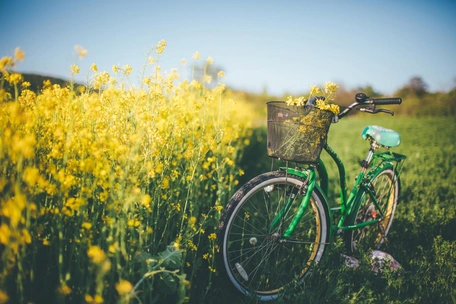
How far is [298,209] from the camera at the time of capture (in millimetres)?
2055

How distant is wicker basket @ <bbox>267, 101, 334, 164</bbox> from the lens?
172 cm

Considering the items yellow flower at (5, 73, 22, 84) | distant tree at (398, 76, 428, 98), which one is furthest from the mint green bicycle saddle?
distant tree at (398, 76, 428, 98)

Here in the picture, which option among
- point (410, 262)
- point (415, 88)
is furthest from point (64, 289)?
point (415, 88)

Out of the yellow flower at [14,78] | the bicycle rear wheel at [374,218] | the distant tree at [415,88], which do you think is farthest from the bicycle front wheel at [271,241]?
the distant tree at [415,88]

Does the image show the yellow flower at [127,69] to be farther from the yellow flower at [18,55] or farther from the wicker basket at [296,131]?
the wicker basket at [296,131]

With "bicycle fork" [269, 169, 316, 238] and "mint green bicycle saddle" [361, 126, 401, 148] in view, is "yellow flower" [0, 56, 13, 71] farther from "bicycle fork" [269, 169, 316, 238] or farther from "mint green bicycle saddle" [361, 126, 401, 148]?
"mint green bicycle saddle" [361, 126, 401, 148]

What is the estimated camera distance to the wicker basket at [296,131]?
5.65 ft

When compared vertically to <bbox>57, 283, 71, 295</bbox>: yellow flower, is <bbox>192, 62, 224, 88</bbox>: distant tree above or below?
above

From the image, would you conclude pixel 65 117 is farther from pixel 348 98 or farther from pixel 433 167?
pixel 348 98

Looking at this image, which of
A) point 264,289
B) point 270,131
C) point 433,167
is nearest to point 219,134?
point 270,131

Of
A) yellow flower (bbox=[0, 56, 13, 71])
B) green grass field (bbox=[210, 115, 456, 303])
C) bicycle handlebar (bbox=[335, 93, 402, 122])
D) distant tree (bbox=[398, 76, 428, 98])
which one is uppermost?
distant tree (bbox=[398, 76, 428, 98])

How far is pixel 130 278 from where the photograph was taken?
1.43 m

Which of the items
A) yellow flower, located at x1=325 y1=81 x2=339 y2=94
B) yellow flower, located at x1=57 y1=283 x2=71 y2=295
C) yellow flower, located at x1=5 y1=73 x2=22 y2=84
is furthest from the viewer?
yellow flower, located at x1=325 y1=81 x2=339 y2=94

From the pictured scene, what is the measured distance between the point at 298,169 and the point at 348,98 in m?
23.8
